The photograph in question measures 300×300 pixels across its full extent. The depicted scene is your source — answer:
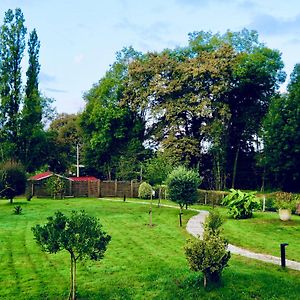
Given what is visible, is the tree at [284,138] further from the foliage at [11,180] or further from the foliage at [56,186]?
the foliage at [11,180]

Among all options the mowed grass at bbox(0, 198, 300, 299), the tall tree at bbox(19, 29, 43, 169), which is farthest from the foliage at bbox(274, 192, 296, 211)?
the tall tree at bbox(19, 29, 43, 169)

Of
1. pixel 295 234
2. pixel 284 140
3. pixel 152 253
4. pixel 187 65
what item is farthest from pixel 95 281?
pixel 187 65

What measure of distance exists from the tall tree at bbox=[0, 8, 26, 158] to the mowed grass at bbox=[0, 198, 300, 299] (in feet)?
81.5

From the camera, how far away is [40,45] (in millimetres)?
43750

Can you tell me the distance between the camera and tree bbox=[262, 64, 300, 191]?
121ft

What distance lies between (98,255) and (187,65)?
32717 mm

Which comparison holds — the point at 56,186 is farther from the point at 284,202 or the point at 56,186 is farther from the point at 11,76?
the point at 284,202

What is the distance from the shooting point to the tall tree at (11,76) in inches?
1640

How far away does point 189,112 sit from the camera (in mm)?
42125

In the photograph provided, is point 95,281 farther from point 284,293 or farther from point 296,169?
point 296,169

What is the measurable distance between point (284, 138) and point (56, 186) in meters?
20.7

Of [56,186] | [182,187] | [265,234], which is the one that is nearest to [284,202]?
[182,187]

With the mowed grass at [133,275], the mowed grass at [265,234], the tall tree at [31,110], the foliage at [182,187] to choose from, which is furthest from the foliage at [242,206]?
the tall tree at [31,110]

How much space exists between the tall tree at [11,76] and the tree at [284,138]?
24213 mm
